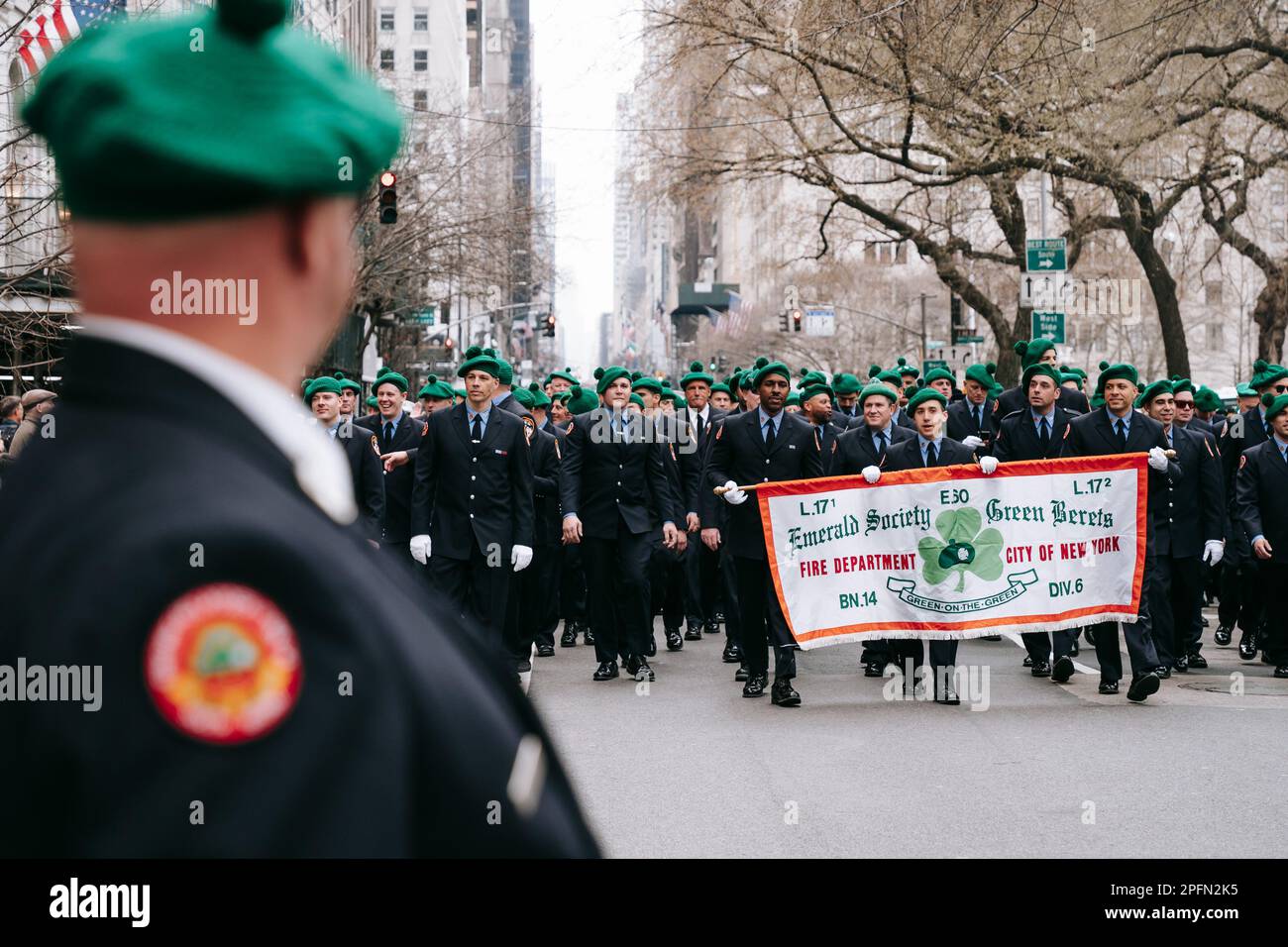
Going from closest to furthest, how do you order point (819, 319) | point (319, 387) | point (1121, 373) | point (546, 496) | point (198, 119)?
point (198, 119), point (1121, 373), point (319, 387), point (546, 496), point (819, 319)

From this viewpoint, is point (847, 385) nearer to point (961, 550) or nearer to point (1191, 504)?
point (1191, 504)

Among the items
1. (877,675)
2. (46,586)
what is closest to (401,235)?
(877,675)

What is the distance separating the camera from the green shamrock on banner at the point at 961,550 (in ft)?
37.5

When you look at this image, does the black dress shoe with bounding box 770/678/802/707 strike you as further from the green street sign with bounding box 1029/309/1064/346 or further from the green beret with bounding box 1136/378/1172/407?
the green street sign with bounding box 1029/309/1064/346

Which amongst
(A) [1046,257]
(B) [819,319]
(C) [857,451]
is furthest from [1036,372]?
(B) [819,319]

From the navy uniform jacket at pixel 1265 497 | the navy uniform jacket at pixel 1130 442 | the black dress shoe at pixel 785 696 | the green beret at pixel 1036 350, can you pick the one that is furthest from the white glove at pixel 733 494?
the navy uniform jacket at pixel 1265 497

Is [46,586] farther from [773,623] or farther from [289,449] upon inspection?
[773,623]

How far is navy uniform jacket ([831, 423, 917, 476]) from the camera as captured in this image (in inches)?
480

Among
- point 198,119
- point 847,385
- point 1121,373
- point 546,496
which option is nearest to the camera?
point 198,119

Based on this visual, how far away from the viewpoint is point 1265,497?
12.4 meters

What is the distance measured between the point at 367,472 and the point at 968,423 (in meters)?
6.92

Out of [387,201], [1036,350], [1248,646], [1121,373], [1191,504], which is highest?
[387,201]

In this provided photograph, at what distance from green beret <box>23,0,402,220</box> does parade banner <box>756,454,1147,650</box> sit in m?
10.1

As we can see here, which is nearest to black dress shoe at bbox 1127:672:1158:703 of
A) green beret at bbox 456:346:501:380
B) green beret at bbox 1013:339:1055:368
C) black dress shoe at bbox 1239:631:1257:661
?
black dress shoe at bbox 1239:631:1257:661
